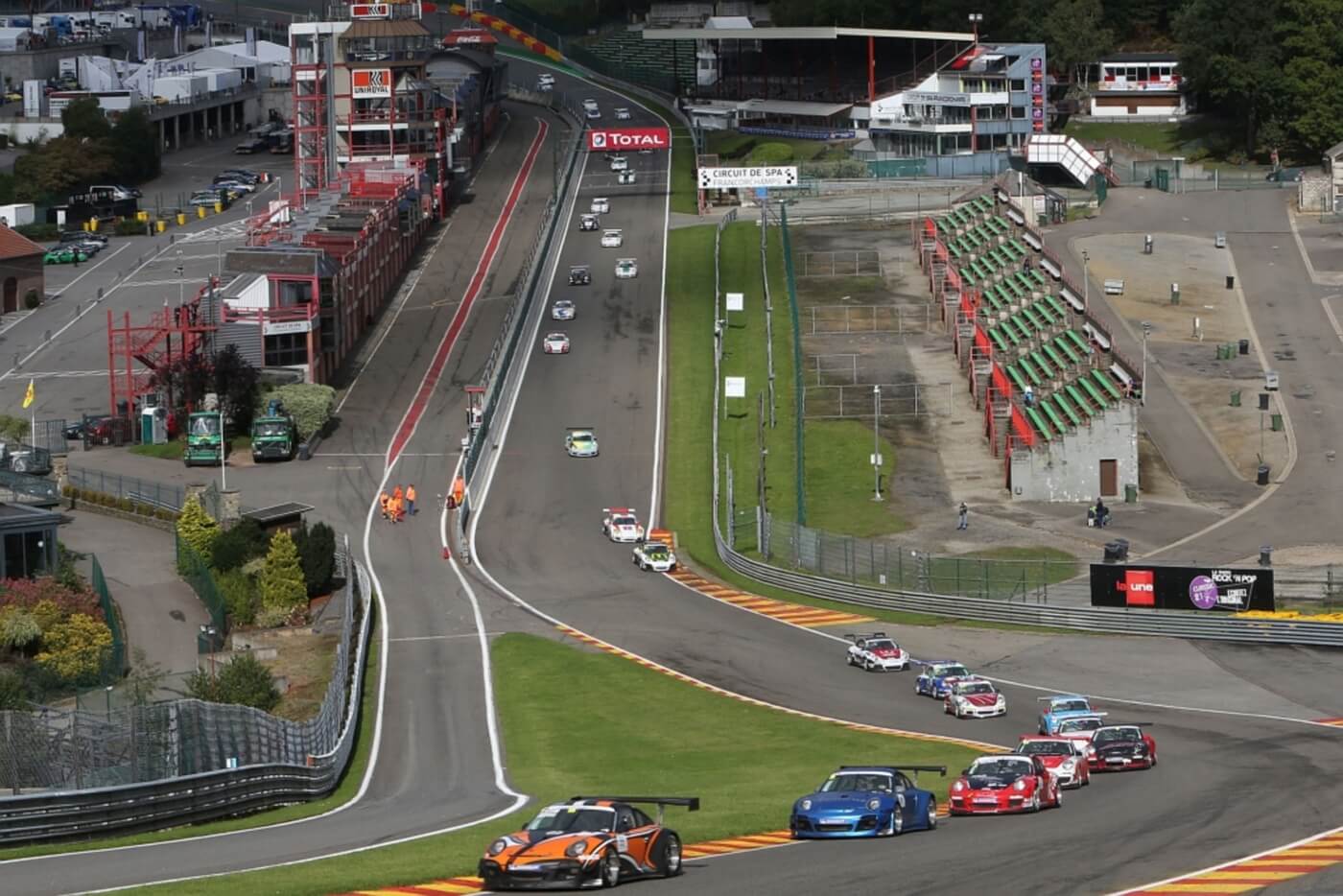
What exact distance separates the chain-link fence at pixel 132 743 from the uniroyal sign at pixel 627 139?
439ft

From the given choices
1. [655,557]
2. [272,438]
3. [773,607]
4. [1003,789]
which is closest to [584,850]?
[1003,789]

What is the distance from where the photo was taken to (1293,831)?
146 feet

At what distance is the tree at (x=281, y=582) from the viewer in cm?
7862

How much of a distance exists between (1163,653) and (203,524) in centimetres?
3471

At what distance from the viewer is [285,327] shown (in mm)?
118312

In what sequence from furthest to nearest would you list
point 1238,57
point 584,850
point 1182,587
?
point 1238,57, point 1182,587, point 584,850

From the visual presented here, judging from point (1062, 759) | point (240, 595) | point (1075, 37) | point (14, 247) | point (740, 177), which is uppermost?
point (1075, 37)

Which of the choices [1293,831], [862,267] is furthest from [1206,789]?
[862,267]

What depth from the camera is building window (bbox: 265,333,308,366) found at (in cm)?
11812

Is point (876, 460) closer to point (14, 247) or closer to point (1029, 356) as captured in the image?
point (1029, 356)

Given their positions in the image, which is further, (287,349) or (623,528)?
(287,349)

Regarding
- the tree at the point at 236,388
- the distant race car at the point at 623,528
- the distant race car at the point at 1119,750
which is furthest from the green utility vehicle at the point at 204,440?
the distant race car at the point at 1119,750

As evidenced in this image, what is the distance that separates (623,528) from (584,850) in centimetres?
5704

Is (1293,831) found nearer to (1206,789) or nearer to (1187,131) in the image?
(1206,789)
